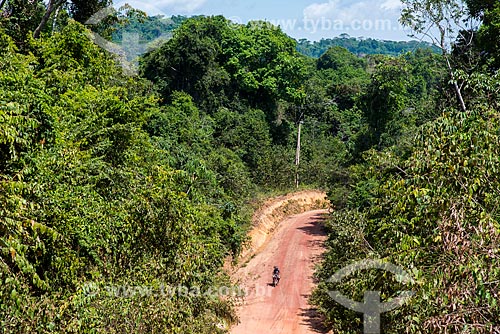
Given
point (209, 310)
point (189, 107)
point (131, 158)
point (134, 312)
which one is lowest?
point (209, 310)

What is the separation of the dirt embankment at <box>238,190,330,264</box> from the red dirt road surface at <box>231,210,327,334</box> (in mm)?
390

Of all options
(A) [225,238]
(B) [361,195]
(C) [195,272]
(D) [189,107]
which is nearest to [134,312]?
(C) [195,272]

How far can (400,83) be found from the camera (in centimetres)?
2730

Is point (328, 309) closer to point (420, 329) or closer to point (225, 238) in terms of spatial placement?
point (225, 238)

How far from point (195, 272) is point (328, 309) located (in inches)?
244

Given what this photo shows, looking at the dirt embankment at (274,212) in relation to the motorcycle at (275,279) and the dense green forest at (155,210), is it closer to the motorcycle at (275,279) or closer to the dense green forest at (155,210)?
the motorcycle at (275,279)

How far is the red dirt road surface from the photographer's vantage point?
15844 millimetres

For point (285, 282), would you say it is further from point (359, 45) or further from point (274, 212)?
point (359, 45)

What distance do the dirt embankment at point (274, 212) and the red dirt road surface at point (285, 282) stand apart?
0.39m

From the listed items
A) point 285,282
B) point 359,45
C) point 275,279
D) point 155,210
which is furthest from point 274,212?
point 359,45

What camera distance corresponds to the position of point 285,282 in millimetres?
20562

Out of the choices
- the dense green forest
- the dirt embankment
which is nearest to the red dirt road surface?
the dirt embankment

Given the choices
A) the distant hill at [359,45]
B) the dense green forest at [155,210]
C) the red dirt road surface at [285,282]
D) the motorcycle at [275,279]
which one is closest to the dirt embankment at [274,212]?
the red dirt road surface at [285,282]

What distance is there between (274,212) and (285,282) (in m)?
10.1
